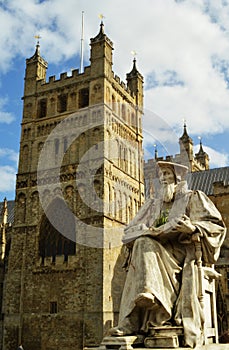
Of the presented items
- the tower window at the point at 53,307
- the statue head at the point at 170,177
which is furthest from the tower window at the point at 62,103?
the statue head at the point at 170,177

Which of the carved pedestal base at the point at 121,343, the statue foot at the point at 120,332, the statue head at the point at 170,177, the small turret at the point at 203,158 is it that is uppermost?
the small turret at the point at 203,158

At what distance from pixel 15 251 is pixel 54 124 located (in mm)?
8536

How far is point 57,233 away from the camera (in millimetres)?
26766

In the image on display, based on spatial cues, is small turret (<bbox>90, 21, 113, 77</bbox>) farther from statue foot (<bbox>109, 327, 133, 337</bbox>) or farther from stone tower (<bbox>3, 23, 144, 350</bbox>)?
statue foot (<bbox>109, 327, 133, 337</bbox>)

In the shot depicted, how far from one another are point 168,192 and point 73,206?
21179 millimetres

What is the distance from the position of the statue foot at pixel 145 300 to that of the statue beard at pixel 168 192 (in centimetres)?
145

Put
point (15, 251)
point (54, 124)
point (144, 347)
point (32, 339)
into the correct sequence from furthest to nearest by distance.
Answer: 1. point (54, 124)
2. point (15, 251)
3. point (32, 339)
4. point (144, 347)

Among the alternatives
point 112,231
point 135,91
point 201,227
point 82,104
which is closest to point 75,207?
point 112,231

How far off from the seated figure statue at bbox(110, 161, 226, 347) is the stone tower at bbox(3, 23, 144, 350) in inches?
750

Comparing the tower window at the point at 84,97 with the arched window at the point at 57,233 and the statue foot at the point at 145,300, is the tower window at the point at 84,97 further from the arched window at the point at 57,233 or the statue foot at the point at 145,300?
the statue foot at the point at 145,300

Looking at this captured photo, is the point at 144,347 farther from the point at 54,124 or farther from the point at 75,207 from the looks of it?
the point at 54,124

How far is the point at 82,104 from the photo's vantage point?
2895 centimetres

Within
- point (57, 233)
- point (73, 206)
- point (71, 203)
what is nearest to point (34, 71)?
point (71, 203)

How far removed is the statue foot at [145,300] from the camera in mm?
4305
